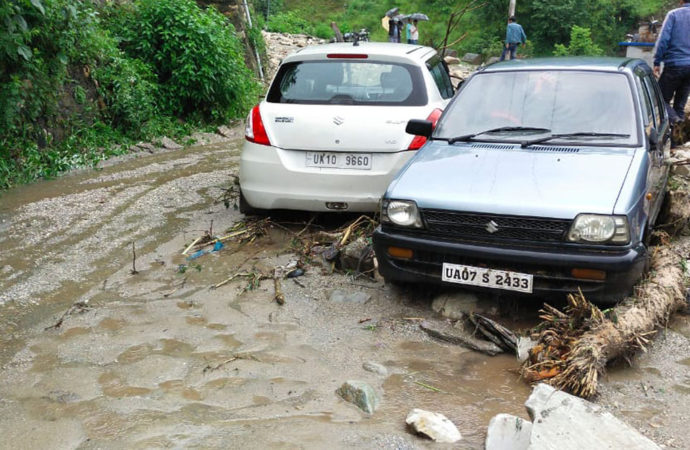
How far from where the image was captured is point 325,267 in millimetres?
5629

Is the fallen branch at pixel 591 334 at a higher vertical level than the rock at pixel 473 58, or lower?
higher

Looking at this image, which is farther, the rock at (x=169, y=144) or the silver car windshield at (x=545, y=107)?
the rock at (x=169, y=144)

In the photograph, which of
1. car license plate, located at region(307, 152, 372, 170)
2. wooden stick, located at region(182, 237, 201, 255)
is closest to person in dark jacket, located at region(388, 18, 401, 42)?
car license plate, located at region(307, 152, 372, 170)

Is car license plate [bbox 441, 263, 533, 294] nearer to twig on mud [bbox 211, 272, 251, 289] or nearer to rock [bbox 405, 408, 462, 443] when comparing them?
rock [bbox 405, 408, 462, 443]

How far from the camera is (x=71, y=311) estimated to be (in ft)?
15.7

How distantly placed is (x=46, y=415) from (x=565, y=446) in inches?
98.5

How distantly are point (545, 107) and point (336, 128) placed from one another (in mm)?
1751

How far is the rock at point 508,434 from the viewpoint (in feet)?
9.89

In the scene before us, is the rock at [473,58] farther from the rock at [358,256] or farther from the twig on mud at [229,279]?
the twig on mud at [229,279]

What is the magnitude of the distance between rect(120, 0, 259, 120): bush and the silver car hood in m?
8.16

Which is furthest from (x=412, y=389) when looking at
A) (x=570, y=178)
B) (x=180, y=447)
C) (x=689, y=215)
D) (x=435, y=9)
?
(x=435, y=9)

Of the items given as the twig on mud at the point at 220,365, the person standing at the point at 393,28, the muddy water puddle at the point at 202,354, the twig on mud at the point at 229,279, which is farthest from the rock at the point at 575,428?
the person standing at the point at 393,28

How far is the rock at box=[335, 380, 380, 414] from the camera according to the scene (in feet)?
11.5

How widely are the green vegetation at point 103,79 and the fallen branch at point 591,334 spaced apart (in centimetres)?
596
